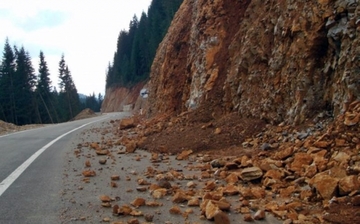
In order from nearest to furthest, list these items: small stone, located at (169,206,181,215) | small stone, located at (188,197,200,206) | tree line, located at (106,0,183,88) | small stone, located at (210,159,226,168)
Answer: small stone, located at (169,206,181,215)
small stone, located at (188,197,200,206)
small stone, located at (210,159,226,168)
tree line, located at (106,0,183,88)

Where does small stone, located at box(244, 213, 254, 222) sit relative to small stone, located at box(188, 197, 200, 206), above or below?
below

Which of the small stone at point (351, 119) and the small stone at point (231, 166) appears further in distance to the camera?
the small stone at point (231, 166)

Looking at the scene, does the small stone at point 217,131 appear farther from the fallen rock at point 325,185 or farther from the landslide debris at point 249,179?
the fallen rock at point 325,185

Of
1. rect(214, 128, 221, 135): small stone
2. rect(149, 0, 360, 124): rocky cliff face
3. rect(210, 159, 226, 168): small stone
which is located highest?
rect(149, 0, 360, 124): rocky cliff face

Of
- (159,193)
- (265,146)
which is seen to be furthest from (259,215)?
(265,146)

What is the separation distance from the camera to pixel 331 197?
13.0ft

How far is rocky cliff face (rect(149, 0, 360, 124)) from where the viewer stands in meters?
6.41

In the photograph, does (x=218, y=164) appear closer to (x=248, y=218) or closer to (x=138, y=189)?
(x=138, y=189)

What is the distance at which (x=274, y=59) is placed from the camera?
342 inches

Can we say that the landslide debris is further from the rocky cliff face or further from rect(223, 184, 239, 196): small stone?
the rocky cliff face

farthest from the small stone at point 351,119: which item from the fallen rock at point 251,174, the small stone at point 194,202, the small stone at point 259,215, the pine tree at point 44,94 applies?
the pine tree at point 44,94

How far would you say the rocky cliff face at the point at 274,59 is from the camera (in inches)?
252

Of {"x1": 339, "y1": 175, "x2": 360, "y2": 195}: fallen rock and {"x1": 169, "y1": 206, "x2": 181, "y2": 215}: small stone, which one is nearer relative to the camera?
{"x1": 339, "y1": 175, "x2": 360, "y2": 195}: fallen rock

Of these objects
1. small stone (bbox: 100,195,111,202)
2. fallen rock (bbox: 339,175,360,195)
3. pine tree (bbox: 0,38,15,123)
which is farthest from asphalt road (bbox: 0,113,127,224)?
pine tree (bbox: 0,38,15,123)
